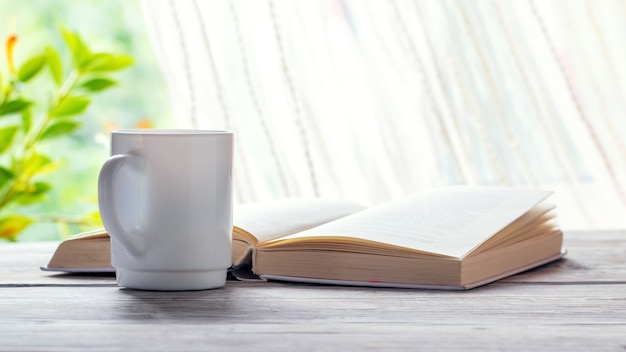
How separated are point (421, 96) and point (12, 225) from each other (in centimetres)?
89

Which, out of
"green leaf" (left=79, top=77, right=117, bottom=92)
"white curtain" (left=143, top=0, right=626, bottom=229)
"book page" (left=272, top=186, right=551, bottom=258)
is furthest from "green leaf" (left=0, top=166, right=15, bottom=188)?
"book page" (left=272, top=186, right=551, bottom=258)

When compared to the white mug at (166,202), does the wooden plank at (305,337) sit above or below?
below

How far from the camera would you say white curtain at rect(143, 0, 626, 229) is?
1820mm

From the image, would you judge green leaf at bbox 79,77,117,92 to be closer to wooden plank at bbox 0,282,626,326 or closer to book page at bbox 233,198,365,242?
book page at bbox 233,198,365,242

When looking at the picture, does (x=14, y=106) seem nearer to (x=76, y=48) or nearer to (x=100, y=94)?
(x=76, y=48)

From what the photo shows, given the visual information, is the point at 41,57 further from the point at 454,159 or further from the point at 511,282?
the point at 511,282

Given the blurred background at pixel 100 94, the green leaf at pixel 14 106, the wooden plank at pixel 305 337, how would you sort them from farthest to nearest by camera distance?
the blurred background at pixel 100 94 < the green leaf at pixel 14 106 < the wooden plank at pixel 305 337

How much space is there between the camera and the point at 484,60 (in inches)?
72.6

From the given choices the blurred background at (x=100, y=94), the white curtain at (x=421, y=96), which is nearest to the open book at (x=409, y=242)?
the white curtain at (x=421, y=96)

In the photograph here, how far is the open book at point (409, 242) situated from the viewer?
0.73 metres

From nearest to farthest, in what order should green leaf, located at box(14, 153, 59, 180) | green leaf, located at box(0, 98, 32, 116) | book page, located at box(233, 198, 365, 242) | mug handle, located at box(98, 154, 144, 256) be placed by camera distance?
mug handle, located at box(98, 154, 144, 256)
book page, located at box(233, 198, 365, 242)
green leaf, located at box(0, 98, 32, 116)
green leaf, located at box(14, 153, 59, 180)

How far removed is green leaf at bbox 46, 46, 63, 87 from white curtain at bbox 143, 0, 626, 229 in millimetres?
222

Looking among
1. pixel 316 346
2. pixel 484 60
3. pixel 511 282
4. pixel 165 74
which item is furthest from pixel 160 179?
pixel 484 60

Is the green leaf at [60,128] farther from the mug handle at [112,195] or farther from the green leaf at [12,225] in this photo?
the mug handle at [112,195]
